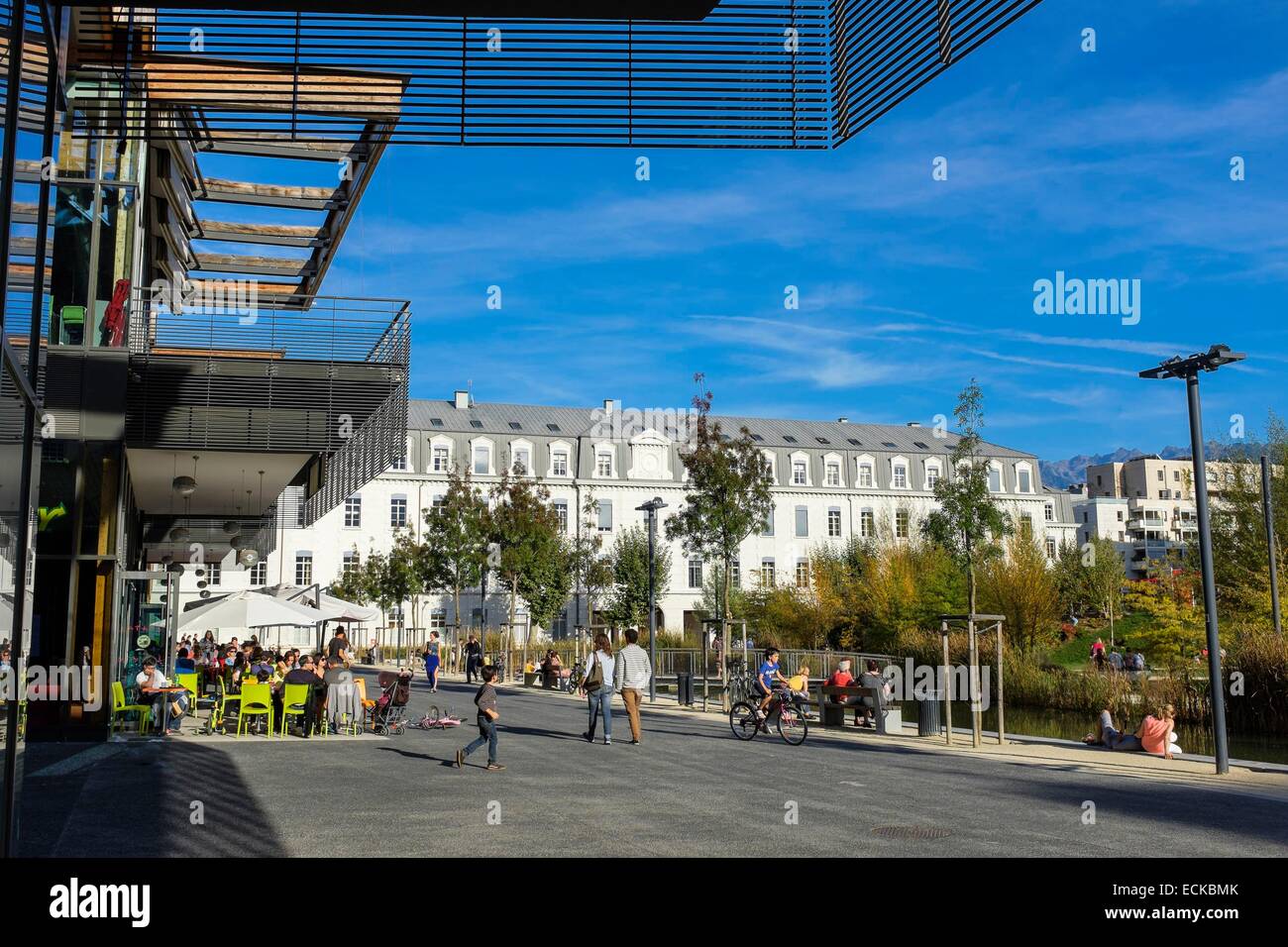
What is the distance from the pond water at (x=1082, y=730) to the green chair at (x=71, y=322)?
1804cm

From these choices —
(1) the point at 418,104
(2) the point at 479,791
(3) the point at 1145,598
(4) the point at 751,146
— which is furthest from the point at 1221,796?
(3) the point at 1145,598

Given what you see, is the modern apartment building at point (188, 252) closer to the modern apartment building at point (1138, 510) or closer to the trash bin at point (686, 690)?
the trash bin at point (686, 690)

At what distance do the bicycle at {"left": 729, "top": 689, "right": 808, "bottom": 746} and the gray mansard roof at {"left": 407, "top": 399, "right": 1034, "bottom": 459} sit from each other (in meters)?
51.0

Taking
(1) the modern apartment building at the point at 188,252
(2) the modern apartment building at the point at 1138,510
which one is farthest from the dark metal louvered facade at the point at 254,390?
(2) the modern apartment building at the point at 1138,510

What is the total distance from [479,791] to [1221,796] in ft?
27.6

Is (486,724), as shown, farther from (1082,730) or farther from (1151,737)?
(1082,730)

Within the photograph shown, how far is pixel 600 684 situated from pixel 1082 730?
10871 millimetres

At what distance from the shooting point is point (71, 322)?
17891mm

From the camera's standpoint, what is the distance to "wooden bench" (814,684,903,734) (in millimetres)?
22609

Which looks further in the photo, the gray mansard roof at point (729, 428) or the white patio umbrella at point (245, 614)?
the gray mansard roof at point (729, 428)

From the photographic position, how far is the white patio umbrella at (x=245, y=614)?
23.6 metres

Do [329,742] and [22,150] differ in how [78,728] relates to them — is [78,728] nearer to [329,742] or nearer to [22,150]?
[329,742]

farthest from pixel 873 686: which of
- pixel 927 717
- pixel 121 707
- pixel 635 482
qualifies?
pixel 635 482
